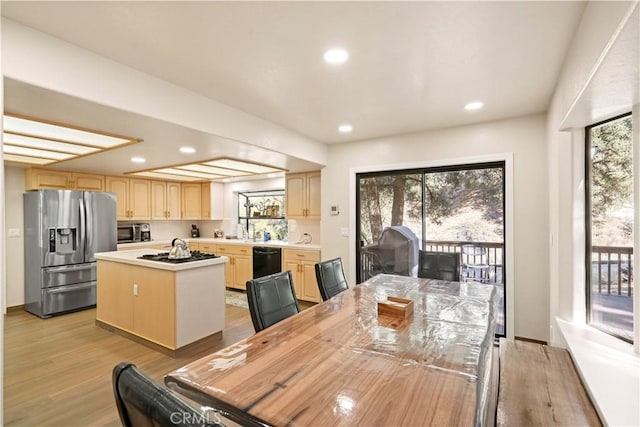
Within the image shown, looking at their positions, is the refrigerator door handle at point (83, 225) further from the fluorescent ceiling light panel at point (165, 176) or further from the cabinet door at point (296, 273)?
the cabinet door at point (296, 273)

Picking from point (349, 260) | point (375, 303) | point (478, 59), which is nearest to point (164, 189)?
point (349, 260)

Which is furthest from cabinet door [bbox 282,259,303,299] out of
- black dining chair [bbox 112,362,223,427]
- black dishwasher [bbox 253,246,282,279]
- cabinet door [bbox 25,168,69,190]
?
black dining chair [bbox 112,362,223,427]

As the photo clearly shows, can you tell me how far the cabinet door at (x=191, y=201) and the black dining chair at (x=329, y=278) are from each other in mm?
4528

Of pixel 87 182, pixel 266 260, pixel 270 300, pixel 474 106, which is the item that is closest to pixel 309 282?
pixel 266 260

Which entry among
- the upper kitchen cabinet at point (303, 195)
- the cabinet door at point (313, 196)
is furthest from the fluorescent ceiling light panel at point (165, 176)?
the cabinet door at point (313, 196)

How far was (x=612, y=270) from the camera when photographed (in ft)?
6.53

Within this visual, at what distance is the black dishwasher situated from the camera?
16.4 feet

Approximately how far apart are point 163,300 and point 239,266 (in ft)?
8.14

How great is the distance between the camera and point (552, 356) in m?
1.95

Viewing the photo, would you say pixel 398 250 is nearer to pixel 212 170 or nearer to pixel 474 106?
pixel 474 106

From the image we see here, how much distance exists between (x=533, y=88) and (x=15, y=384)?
4.89 m

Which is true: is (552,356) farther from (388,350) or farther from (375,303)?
(388,350)

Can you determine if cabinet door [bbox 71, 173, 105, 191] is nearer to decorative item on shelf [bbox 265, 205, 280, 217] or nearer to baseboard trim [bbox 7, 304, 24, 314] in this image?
baseboard trim [bbox 7, 304, 24, 314]

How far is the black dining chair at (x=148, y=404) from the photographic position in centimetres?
62
